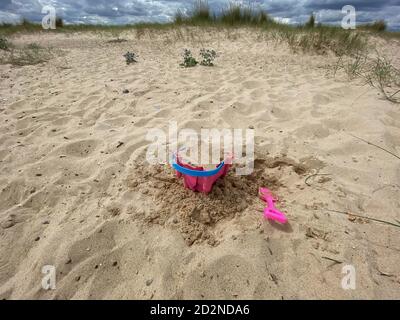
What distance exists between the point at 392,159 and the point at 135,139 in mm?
2061

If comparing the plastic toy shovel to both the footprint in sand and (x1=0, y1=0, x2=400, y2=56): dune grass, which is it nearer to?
the footprint in sand

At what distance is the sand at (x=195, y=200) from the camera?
1.26 metres

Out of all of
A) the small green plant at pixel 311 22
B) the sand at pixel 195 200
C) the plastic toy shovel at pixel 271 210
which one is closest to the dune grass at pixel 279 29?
the small green plant at pixel 311 22

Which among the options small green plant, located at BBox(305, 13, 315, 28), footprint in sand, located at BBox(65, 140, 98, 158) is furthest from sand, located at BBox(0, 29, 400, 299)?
small green plant, located at BBox(305, 13, 315, 28)

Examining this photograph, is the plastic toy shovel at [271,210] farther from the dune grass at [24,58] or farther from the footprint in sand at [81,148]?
the dune grass at [24,58]

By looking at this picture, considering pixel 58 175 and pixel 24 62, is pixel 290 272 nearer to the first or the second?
pixel 58 175

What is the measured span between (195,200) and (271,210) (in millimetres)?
444

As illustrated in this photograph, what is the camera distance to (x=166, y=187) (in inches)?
70.4

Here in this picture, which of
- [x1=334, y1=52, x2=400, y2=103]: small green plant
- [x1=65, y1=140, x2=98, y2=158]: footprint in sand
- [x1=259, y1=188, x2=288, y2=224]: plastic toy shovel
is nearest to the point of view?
[x1=259, y1=188, x2=288, y2=224]: plastic toy shovel

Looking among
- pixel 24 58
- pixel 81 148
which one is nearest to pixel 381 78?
pixel 81 148

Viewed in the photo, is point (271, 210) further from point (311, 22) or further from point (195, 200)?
point (311, 22)

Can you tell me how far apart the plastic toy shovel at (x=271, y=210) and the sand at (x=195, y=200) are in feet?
0.16

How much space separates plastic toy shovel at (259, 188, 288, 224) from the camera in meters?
1.46

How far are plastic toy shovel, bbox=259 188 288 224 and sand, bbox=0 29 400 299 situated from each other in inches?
1.9
